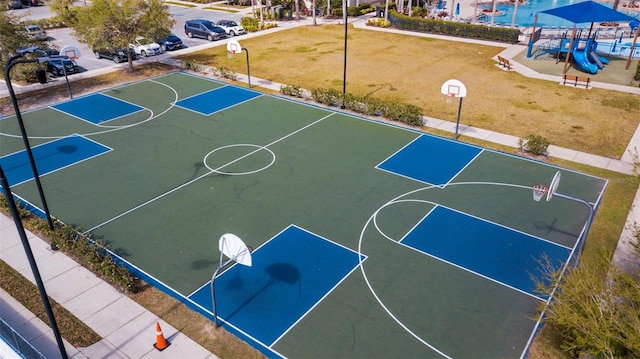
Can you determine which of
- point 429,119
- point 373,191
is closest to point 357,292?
point 373,191

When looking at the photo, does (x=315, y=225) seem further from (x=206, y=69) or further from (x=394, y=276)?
(x=206, y=69)

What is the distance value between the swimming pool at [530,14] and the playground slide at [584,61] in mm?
17307

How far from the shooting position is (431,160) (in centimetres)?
2108

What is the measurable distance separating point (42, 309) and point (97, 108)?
16.7m

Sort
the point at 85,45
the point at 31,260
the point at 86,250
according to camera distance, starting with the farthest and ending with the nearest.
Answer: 1. the point at 85,45
2. the point at 86,250
3. the point at 31,260

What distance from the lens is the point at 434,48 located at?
39.8 meters

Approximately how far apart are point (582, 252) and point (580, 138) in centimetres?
994

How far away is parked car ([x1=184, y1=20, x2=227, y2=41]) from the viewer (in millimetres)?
42281

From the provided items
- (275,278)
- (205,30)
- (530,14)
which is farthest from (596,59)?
(205,30)

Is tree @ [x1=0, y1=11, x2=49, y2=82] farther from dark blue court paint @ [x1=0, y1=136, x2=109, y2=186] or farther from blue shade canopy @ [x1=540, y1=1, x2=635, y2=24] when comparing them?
blue shade canopy @ [x1=540, y1=1, x2=635, y2=24]

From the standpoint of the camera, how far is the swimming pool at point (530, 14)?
50.5m

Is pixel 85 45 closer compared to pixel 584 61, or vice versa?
pixel 584 61

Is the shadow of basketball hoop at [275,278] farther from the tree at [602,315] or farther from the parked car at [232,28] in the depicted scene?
the parked car at [232,28]

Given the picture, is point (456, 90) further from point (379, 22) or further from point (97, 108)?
point (379, 22)
